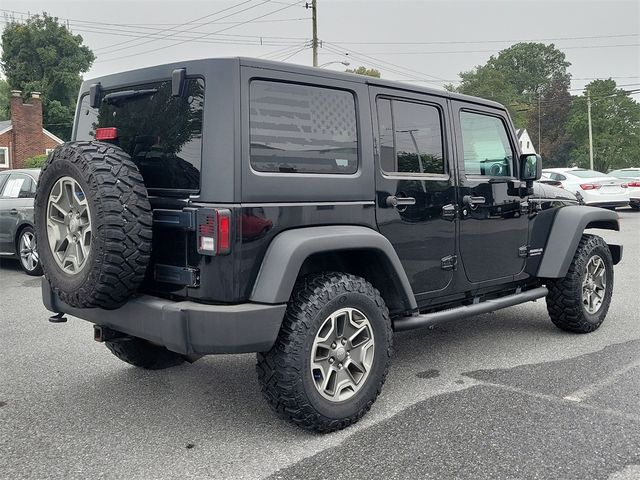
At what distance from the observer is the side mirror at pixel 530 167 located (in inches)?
192

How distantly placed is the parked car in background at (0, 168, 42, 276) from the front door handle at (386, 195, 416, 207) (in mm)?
6889

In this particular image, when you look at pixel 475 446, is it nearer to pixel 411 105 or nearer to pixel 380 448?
pixel 380 448

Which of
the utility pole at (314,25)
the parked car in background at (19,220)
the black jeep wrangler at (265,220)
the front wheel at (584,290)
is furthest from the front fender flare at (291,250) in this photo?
the utility pole at (314,25)

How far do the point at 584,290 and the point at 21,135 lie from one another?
37.9 metres

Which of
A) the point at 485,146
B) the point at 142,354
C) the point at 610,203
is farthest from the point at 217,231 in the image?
the point at 610,203

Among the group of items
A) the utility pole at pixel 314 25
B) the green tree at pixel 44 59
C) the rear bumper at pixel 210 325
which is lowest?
the rear bumper at pixel 210 325

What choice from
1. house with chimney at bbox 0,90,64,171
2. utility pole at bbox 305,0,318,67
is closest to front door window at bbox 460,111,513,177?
utility pole at bbox 305,0,318,67

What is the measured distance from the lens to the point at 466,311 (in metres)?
4.33

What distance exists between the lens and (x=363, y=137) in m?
3.70

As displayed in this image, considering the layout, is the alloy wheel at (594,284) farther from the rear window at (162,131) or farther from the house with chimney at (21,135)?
the house with chimney at (21,135)

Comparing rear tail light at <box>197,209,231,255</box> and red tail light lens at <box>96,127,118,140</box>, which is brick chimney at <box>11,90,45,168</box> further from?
rear tail light at <box>197,209,231,255</box>

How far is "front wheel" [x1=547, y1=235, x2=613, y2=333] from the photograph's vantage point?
518 centimetres

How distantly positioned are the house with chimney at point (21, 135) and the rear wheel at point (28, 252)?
2983 centimetres

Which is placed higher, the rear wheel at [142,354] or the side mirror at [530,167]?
the side mirror at [530,167]
